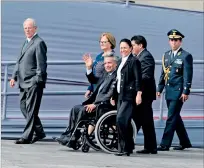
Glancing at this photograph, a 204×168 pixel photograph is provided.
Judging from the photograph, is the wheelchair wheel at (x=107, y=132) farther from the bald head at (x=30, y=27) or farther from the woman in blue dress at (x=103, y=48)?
the bald head at (x=30, y=27)

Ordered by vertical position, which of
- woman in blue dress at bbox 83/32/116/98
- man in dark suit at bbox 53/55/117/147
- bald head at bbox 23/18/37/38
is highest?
bald head at bbox 23/18/37/38

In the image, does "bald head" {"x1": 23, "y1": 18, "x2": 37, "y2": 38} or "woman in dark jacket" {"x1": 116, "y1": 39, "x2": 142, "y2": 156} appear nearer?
"woman in dark jacket" {"x1": 116, "y1": 39, "x2": 142, "y2": 156}

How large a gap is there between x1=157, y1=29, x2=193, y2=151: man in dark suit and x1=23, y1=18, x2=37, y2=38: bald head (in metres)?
1.77

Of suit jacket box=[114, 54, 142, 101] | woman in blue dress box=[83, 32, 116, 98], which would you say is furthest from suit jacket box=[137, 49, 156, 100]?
suit jacket box=[114, 54, 142, 101]

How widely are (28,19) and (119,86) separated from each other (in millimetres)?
1779

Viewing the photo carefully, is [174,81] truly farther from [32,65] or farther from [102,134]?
[32,65]

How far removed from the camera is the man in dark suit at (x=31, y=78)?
12672mm

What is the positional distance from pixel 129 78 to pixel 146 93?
64 cm

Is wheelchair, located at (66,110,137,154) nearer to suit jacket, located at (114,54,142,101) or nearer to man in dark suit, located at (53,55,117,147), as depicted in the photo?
man in dark suit, located at (53,55,117,147)

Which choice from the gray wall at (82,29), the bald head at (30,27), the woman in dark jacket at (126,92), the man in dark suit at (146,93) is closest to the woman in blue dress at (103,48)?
the man in dark suit at (146,93)

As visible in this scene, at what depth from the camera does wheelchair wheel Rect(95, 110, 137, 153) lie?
11.8 meters

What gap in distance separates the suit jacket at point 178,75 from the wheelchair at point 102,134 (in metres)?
1.16

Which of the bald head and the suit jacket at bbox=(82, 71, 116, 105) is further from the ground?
the bald head

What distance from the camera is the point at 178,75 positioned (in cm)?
1288
